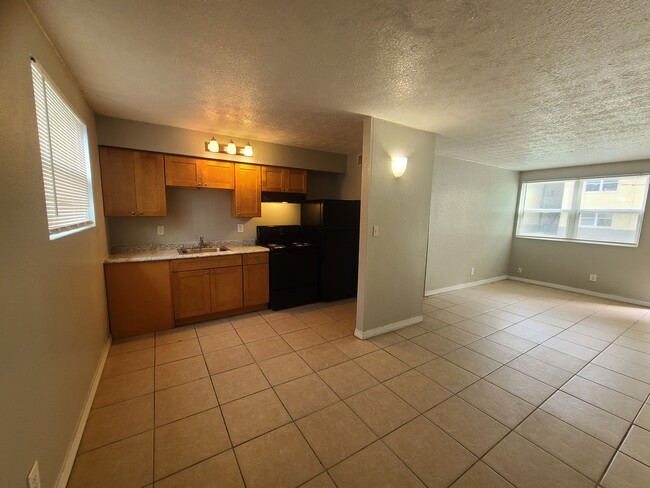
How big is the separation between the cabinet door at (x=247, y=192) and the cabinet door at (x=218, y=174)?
0.08 meters

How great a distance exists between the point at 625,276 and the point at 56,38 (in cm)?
764

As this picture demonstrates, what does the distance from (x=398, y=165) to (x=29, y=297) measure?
3002 mm

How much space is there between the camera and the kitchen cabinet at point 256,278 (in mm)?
3676

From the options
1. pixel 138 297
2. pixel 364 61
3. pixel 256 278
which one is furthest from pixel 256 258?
pixel 364 61

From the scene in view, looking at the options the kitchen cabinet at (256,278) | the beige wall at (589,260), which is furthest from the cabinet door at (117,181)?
the beige wall at (589,260)

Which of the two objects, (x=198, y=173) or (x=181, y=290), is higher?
(x=198, y=173)

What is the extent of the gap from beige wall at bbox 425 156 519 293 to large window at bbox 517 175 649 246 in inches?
14.4

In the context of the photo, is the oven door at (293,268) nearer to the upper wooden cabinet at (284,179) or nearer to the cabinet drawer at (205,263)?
the cabinet drawer at (205,263)

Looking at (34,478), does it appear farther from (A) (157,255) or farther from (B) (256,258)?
(B) (256,258)

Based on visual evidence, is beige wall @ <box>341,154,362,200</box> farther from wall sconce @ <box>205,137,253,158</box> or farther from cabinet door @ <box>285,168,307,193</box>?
wall sconce @ <box>205,137,253,158</box>

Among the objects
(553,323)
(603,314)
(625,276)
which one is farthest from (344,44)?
(625,276)

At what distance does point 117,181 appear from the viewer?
3.06 m

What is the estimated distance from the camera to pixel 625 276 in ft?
14.9

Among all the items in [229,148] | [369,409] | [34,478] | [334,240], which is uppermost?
[229,148]
